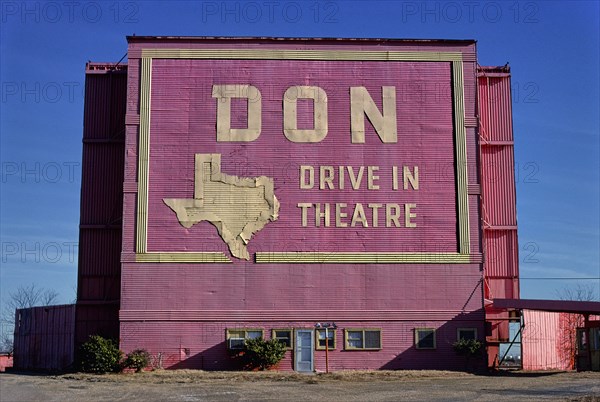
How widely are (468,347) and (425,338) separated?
223 centimetres

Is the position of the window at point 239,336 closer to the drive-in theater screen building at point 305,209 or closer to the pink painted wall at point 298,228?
the drive-in theater screen building at point 305,209

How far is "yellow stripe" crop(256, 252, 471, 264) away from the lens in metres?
46.1

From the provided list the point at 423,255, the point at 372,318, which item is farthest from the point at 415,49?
the point at 372,318

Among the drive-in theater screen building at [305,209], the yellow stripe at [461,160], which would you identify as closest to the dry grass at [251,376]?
the drive-in theater screen building at [305,209]

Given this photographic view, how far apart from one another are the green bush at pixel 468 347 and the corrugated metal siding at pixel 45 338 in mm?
21158

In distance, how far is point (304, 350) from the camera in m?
45.4

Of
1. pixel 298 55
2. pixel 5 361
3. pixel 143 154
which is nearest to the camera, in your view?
pixel 143 154

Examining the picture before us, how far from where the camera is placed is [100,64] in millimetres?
51156

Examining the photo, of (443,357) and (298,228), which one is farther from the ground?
(298,228)

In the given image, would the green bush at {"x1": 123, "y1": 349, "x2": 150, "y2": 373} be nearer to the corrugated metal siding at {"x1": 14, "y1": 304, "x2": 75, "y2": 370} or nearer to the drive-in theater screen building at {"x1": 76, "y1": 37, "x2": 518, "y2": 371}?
the drive-in theater screen building at {"x1": 76, "y1": 37, "x2": 518, "y2": 371}

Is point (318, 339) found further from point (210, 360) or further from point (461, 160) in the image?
point (461, 160)

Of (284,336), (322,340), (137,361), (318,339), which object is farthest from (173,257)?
(322,340)

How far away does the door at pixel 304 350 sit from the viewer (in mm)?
45188

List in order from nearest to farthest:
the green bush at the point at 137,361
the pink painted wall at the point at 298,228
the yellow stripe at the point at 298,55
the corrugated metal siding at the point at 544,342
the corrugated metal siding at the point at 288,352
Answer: the green bush at the point at 137,361 < the corrugated metal siding at the point at 288,352 < the pink painted wall at the point at 298,228 < the yellow stripe at the point at 298,55 < the corrugated metal siding at the point at 544,342
